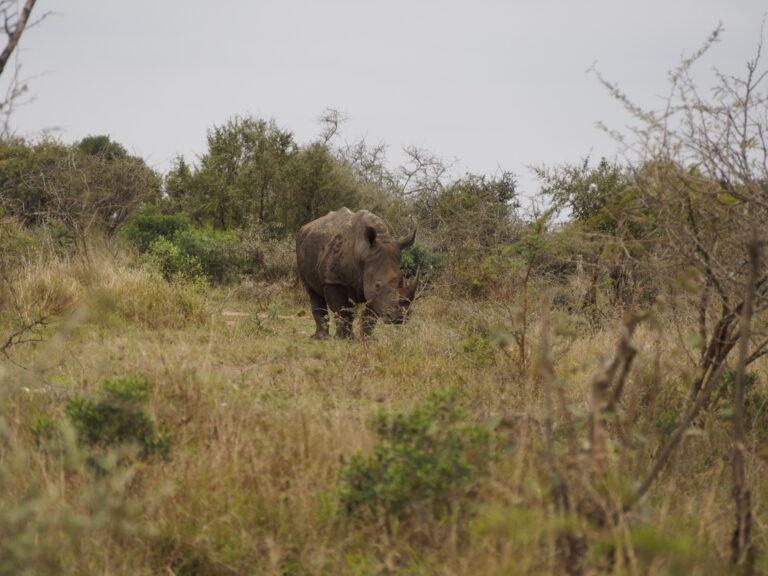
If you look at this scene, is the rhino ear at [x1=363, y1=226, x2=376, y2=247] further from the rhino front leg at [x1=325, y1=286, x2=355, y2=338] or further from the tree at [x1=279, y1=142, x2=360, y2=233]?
the tree at [x1=279, y1=142, x2=360, y2=233]

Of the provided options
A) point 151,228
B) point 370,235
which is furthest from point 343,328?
point 151,228

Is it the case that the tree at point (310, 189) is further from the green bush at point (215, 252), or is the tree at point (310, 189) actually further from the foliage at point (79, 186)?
the foliage at point (79, 186)

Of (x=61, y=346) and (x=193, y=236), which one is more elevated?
(x=193, y=236)

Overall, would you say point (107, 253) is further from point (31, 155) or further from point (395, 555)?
point (31, 155)

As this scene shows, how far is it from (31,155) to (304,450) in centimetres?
2646

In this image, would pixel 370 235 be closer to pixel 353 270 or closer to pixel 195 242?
pixel 353 270

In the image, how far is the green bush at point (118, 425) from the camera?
3.58m

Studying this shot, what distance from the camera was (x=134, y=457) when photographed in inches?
137

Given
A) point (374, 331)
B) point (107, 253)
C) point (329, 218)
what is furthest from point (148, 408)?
point (107, 253)

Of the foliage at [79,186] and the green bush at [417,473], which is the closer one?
the green bush at [417,473]

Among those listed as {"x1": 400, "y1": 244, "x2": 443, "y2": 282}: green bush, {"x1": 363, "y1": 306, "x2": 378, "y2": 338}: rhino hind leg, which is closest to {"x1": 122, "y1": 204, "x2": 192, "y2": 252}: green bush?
{"x1": 400, "y1": 244, "x2": 443, "y2": 282}: green bush

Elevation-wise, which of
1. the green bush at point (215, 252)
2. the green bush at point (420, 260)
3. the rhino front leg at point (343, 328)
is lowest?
the rhino front leg at point (343, 328)

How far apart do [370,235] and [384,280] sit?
66cm

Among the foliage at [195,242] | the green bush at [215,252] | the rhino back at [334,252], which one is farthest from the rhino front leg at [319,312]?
the green bush at [215,252]
